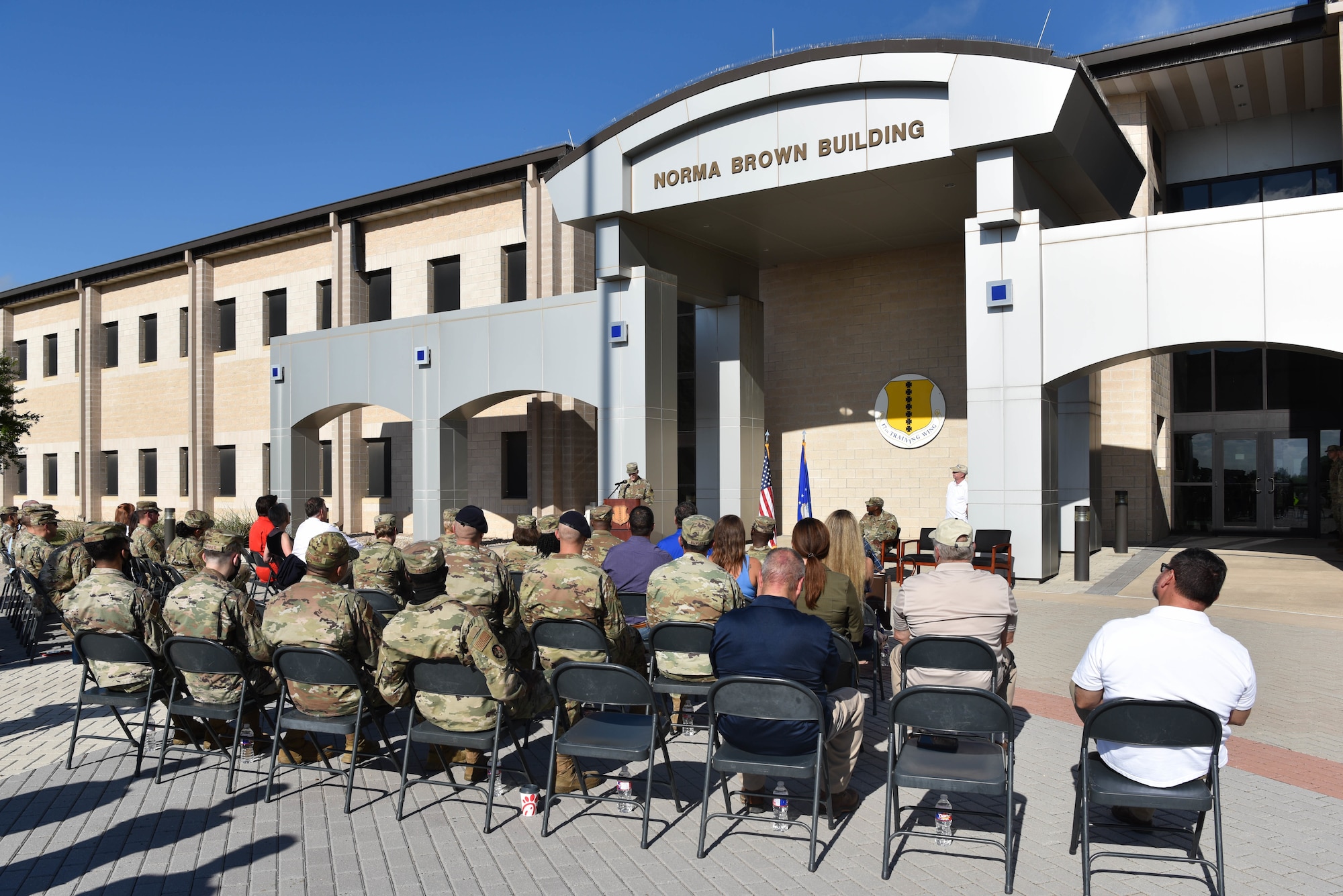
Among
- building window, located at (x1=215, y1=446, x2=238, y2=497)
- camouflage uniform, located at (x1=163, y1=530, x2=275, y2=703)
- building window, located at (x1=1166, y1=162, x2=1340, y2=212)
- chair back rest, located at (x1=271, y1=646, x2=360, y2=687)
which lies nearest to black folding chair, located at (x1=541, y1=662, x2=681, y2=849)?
chair back rest, located at (x1=271, y1=646, x2=360, y2=687)

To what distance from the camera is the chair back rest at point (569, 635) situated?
506 cm

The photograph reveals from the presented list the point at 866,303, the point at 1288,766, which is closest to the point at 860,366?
the point at 866,303

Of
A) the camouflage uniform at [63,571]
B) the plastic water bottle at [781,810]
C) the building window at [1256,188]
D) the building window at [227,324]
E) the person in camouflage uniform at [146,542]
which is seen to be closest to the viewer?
the plastic water bottle at [781,810]

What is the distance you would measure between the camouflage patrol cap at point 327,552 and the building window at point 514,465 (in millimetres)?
15656

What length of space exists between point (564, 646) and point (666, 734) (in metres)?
1.34

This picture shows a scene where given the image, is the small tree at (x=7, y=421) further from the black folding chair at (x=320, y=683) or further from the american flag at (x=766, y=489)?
the black folding chair at (x=320, y=683)

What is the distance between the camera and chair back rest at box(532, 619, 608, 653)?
5.06m

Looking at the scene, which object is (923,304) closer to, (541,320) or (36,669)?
(541,320)

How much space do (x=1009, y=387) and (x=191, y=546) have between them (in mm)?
10288

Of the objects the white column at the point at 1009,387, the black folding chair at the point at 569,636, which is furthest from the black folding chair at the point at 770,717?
the white column at the point at 1009,387

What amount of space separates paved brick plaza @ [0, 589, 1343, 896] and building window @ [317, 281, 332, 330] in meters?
19.3

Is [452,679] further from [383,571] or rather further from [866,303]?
[866,303]

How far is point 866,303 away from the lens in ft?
59.8

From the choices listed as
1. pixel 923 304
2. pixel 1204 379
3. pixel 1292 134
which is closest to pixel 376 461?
pixel 923 304
